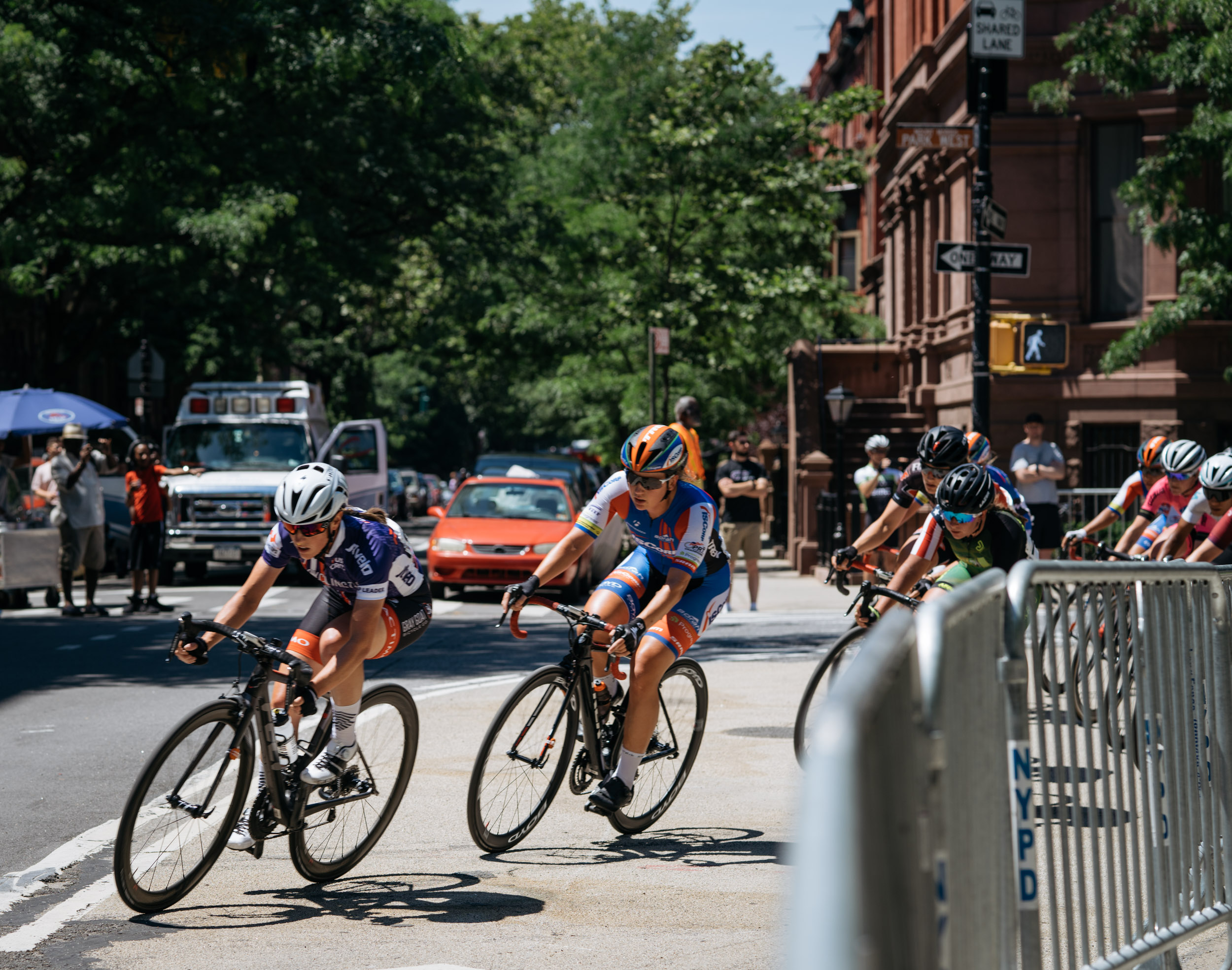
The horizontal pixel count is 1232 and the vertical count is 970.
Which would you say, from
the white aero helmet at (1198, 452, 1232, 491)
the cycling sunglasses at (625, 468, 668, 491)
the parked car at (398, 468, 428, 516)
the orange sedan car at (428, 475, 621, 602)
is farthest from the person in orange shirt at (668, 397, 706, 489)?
the parked car at (398, 468, 428, 516)

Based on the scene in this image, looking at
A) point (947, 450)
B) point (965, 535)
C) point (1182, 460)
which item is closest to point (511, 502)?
point (1182, 460)

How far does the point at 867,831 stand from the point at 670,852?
472 cm

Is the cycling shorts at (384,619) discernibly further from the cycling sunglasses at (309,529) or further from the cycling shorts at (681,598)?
the cycling shorts at (681,598)

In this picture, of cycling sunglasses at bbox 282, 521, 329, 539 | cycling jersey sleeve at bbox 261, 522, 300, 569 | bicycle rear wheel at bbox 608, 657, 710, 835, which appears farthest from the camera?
bicycle rear wheel at bbox 608, 657, 710, 835

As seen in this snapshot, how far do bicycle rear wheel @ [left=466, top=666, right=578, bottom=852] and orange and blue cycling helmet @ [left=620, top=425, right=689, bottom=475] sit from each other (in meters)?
0.95

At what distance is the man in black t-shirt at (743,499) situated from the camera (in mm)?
17094

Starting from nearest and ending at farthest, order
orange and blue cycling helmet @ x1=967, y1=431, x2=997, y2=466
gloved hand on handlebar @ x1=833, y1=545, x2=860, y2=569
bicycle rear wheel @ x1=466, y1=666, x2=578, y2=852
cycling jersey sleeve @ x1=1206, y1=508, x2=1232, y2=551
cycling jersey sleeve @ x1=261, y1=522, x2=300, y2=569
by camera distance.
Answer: cycling jersey sleeve @ x1=261, y1=522, x2=300, y2=569 < bicycle rear wheel @ x1=466, y1=666, x2=578, y2=852 < cycling jersey sleeve @ x1=1206, y1=508, x2=1232, y2=551 < gloved hand on handlebar @ x1=833, y1=545, x2=860, y2=569 < orange and blue cycling helmet @ x1=967, y1=431, x2=997, y2=466

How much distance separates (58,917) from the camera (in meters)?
5.53

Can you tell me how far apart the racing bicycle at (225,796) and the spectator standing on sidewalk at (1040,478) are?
12.2m

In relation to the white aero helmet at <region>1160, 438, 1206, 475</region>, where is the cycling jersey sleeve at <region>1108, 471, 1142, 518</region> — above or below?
below

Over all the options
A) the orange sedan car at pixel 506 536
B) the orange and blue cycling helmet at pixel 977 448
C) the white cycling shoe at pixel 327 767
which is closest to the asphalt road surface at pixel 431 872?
the white cycling shoe at pixel 327 767

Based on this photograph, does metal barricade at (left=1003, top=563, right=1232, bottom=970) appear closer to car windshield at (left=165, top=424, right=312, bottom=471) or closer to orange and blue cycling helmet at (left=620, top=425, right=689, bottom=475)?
orange and blue cycling helmet at (left=620, top=425, right=689, bottom=475)

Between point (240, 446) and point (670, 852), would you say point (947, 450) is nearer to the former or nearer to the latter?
point (670, 852)

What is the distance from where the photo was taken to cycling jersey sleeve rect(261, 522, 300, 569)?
6.11m
